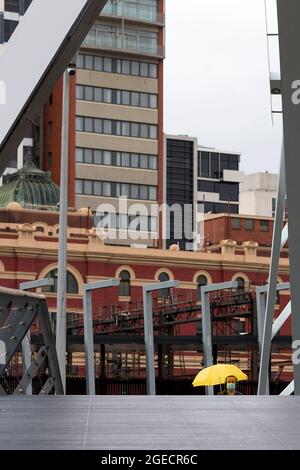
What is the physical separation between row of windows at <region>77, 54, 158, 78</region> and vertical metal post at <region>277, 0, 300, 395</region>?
87.7 metres

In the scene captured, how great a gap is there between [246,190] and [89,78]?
31940 mm

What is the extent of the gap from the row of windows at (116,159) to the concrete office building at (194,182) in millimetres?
5843

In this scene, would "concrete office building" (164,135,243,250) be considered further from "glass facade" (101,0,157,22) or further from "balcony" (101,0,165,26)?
"glass facade" (101,0,157,22)

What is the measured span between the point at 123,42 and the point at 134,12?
3367 millimetres

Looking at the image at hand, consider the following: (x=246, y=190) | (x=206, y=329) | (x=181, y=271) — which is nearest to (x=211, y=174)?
(x=246, y=190)

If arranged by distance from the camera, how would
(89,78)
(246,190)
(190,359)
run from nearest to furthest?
1. (190,359)
2. (89,78)
3. (246,190)

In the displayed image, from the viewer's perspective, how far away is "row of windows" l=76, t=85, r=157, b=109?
9825cm

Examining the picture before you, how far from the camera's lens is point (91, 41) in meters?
99.3

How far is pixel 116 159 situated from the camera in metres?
99.8

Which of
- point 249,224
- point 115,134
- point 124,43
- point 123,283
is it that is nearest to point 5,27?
point 124,43

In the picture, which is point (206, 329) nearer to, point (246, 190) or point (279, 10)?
point (279, 10)

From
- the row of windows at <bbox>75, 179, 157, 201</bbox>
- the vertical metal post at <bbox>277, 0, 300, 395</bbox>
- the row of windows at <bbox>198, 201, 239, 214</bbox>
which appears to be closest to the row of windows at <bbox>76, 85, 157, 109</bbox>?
the row of windows at <bbox>75, 179, 157, 201</bbox>

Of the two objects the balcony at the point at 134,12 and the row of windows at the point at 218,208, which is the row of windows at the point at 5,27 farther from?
the row of windows at the point at 218,208

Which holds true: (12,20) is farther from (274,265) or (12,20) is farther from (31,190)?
(274,265)
